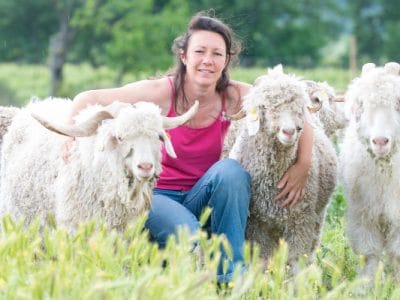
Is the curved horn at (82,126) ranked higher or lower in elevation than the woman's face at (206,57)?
lower

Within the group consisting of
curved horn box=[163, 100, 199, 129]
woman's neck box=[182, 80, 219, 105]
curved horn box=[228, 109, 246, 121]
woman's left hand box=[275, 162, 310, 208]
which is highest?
woman's neck box=[182, 80, 219, 105]

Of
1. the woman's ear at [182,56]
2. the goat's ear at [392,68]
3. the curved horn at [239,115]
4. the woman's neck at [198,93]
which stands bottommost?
the curved horn at [239,115]

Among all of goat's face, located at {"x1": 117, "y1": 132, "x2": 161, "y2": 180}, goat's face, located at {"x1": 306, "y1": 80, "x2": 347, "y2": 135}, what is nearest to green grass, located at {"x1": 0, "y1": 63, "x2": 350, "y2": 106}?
goat's face, located at {"x1": 306, "y1": 80, "x2": 347, "y2": 135}

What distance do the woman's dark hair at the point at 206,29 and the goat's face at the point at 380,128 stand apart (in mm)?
1016

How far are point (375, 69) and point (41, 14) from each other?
48007 millimetres

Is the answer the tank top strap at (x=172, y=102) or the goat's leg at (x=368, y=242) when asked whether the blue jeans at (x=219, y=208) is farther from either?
the goat's leg at (x=368, y=242)

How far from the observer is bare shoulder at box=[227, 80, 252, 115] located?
260 inches

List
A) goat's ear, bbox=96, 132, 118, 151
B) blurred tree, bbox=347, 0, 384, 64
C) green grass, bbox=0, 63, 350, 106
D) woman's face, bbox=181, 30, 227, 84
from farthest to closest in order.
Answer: blurred tree, bbox=347, 0, 384, 64
green grass, bbox=0, 63, 350, 106
woman's face, bbox=181, 30, 227, 84
goat's ear, bbox=96, 132, 118, 151

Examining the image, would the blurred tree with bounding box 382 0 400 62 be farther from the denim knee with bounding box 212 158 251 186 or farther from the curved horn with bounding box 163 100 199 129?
the curved horn with bounding box 163 100 199 129

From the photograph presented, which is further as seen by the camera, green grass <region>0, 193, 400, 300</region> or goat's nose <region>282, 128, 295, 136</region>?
goat's nose <region>282, 128, 295, 136</region>

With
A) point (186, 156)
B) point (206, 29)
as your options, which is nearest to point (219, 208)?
point (186, 156)

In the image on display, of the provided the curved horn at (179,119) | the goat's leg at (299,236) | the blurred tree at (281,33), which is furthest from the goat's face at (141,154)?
the blurred tree at (281,33)

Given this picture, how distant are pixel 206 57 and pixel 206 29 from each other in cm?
23

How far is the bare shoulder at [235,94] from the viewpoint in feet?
21.6
